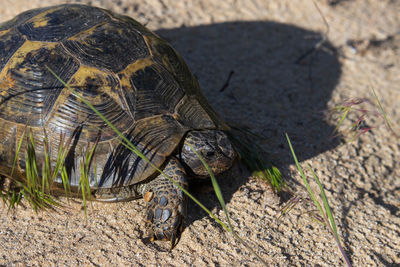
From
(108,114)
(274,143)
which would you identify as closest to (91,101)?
(108,114)

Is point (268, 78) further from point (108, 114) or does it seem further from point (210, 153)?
point (108, 114)

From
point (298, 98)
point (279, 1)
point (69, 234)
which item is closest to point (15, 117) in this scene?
point (69, 234)

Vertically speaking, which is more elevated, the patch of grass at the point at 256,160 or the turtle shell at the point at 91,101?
the turtle shell at the point at 91,101

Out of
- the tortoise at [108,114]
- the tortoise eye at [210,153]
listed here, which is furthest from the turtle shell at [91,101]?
the tortoise eye at [210,153]

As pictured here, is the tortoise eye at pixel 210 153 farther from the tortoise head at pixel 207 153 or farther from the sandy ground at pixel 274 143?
the sandy ground at pixel 274 143

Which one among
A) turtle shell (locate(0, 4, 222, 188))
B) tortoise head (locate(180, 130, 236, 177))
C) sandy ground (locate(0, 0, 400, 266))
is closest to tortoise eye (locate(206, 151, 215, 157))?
tortoise head (locate(180, 130, 236, 177))

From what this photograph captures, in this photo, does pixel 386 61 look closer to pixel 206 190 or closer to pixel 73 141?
pixel 206 190

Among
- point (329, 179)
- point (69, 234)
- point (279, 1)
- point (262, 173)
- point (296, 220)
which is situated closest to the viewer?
point (69, 234)
